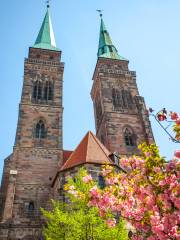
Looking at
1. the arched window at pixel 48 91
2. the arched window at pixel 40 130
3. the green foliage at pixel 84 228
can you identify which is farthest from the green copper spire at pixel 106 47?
the green foliage at pixel 84 228

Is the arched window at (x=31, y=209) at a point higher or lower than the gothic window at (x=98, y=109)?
lower

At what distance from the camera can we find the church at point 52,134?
18.0 meters

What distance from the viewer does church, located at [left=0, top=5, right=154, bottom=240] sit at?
59.2ft

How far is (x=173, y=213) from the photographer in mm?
4984

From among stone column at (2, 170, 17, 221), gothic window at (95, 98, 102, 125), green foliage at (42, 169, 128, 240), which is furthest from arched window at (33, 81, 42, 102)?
green foliage at (42, 169, 128, 240)

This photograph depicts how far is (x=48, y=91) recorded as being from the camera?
27.6 m

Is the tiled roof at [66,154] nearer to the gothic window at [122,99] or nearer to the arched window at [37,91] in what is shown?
the arched window at [37,91]

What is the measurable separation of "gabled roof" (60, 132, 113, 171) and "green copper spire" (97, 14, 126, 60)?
15.9 metres

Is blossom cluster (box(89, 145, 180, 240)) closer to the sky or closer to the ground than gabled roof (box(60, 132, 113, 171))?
closer to the ground

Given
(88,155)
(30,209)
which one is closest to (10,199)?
(30,209)

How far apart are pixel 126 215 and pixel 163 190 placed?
3.60ft

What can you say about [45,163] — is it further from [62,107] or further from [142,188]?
[142,188]

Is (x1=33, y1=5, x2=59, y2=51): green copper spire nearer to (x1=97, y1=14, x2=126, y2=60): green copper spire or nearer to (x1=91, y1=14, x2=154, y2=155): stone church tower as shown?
(x1=97, y1=14, x2=126, y2=60): green copper spire

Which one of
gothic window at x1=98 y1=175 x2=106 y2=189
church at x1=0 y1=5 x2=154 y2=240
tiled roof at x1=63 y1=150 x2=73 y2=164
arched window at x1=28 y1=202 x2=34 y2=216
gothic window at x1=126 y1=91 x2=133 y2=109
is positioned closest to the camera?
gothic window at x1=98 y1=175 x2=106 y2=189
